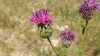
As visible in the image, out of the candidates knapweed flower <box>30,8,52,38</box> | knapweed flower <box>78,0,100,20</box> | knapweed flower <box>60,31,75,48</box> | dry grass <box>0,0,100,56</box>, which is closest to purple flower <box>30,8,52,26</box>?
knapweed flower <box>30,8,52,38</box>

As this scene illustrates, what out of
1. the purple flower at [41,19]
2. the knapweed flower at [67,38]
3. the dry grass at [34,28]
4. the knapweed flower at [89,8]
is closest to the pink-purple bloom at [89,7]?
the knapweed flower at [89,8]

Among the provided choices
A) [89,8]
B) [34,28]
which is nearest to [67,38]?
[89,8]

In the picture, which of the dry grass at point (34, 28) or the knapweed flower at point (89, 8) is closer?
the knapweed flower at point (89, 8)

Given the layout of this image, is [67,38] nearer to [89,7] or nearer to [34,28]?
[89,7]

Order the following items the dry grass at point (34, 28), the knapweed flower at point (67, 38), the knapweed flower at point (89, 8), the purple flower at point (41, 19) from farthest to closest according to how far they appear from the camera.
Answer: the dry grass at point (34, 28)
the knapweed flower at point (67, 38)
the knapweed flower at point (89, 8)
the purple flower at point (41, 19)

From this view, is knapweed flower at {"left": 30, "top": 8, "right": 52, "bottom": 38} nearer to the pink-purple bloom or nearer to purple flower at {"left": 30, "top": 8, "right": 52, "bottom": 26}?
purple flower at {"left": 30, "top": 8, "right": 52, "bottom": 26}

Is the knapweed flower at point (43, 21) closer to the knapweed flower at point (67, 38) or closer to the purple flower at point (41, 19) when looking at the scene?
the purple flower at point (41, 19)

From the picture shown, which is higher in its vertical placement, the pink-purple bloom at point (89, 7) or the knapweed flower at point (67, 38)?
the pink-purple bloom at point (89, 7)

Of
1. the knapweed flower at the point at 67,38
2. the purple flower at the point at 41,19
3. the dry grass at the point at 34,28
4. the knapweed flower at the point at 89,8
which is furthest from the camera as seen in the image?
the dry grass at the point at 34,28
